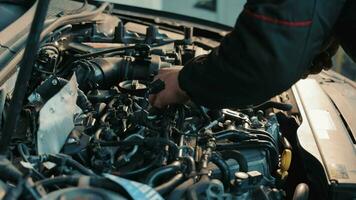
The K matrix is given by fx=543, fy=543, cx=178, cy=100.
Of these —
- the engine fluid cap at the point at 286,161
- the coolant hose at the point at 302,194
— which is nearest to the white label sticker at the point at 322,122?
the engine fluid cap at the point at 286,161

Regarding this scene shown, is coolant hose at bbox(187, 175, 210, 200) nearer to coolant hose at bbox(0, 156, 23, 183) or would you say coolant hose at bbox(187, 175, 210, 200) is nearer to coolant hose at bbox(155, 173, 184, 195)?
coolant hose at bbox(155, 173, 184, 195)

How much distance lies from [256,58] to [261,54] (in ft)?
0.04

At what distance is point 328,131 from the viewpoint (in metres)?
1.52

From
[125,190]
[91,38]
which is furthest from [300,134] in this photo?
[91,38]

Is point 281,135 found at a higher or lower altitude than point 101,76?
lower

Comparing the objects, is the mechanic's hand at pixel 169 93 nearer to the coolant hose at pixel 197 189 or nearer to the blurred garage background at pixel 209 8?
the coolant hose at pixel 197 189

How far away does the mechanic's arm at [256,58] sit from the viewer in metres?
1.03

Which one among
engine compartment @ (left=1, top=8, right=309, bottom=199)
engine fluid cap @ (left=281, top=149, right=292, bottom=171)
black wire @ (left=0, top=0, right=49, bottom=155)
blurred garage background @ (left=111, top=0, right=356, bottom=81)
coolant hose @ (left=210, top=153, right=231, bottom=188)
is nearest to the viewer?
black wire @ (left=0, top=0, right=49, bottom=155)

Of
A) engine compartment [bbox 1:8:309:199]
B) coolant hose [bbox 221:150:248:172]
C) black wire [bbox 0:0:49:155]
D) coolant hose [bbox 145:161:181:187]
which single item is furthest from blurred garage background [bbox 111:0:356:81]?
black wire [bbox 0:0:49:155]

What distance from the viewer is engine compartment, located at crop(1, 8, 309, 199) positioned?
105 cm

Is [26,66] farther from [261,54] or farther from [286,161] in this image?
[286,161]

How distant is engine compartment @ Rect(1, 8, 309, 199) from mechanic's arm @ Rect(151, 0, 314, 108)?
6.0 inches

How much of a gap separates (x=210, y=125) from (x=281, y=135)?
0.28m

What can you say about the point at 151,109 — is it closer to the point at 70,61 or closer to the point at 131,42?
the point at 70,61
